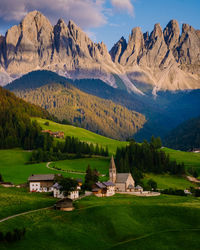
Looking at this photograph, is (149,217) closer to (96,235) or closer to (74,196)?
(96,235)

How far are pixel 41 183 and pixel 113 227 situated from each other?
52514 millimetres

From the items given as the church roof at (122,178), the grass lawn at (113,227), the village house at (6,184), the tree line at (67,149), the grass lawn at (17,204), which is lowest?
the grass lawn at (113,227)

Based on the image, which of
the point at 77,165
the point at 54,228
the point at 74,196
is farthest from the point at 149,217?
the point at 77,165

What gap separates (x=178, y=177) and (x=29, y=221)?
94827mm

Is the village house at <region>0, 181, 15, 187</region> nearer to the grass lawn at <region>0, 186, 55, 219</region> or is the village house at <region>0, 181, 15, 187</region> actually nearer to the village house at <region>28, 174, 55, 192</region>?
the village house at <region>28, 174, 55, 192</region>

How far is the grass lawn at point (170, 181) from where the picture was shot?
135000mm

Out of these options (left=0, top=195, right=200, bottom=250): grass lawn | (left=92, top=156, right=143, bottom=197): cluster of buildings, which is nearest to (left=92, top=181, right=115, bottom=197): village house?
(left=92, top=156, right=143, bottom=197): cluster of buildings

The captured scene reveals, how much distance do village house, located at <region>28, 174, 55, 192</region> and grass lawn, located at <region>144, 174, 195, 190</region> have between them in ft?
125

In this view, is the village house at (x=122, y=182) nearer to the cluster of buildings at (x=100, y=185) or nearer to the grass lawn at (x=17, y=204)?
the cluster of buildings at (x=100, y=185)

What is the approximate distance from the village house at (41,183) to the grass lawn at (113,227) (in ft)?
116

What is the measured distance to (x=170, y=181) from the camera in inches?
5709

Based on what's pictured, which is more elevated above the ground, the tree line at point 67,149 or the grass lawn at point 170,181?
the tree line at point 67,149

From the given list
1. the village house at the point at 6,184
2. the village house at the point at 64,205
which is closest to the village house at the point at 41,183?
the village house at the point at 6,184

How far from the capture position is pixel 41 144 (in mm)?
196250
